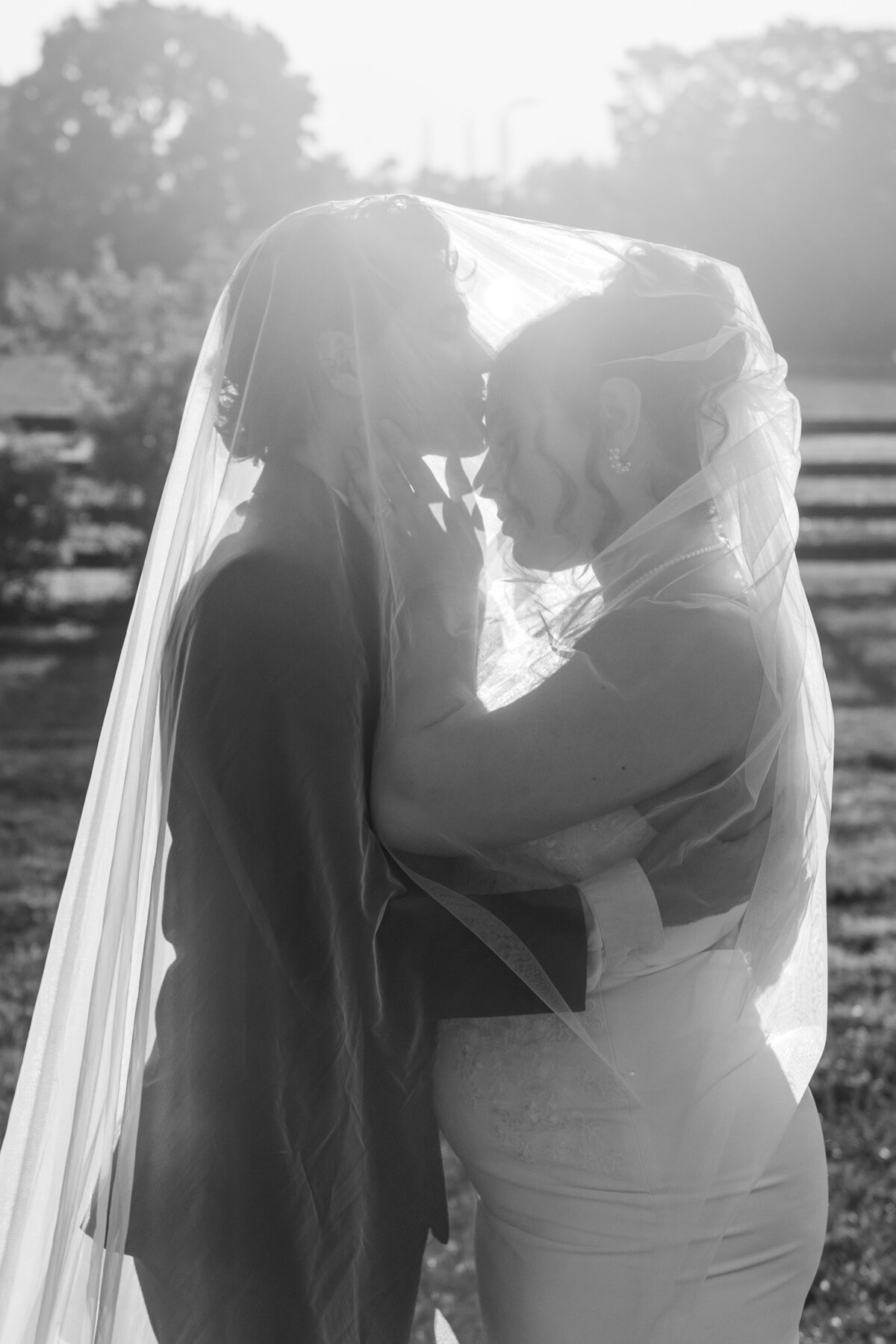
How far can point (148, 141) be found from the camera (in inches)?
862

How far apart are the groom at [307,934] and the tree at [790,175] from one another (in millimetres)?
15263

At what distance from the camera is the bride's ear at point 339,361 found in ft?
5.88

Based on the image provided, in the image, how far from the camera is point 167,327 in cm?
1070

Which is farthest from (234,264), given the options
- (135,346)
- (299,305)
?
(299,305)

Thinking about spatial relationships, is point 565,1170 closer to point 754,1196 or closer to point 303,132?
point 754,1196

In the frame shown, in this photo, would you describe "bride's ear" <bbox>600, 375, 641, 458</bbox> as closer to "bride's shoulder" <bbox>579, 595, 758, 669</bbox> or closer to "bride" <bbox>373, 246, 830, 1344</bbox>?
"bride" <bbox>373, 246, 830, 1344</bbox>

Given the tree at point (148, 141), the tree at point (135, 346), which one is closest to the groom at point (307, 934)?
the tree at point (135, 346)

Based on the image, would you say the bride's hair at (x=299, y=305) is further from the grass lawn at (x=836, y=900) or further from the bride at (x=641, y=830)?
the grass lawn at (x=836, y=900)

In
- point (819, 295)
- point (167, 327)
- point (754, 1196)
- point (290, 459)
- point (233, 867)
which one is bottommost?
point (819, 295)

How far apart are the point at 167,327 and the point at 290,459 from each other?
9455 millimetres

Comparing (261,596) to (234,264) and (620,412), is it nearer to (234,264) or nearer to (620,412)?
(620,412)

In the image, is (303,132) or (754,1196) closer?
(754,1196)

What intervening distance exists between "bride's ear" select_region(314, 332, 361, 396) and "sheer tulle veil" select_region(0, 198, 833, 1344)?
0.17 feet

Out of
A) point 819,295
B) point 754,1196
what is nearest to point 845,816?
point 754,1196
